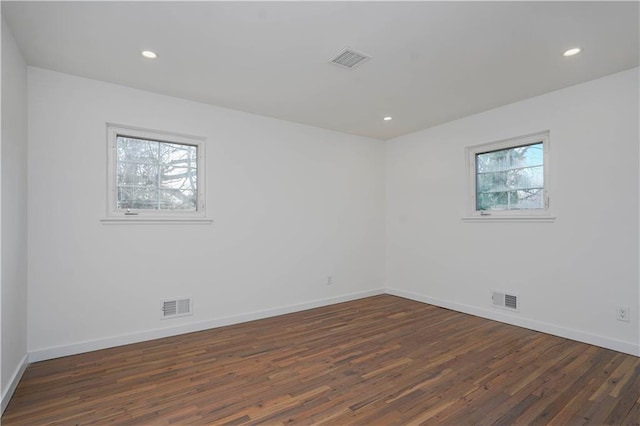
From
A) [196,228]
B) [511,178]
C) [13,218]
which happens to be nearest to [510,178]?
[511,178]

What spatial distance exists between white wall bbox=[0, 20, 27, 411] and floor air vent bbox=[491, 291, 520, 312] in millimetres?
4618

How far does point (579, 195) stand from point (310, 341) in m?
3.12

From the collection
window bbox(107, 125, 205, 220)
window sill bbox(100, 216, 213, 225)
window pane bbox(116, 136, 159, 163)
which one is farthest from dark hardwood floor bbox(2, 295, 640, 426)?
window pane bbox(116, 136, 159, 163)

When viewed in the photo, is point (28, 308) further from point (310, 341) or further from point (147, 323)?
point (310, 341)

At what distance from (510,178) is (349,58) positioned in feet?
8.59

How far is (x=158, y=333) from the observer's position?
11.2 feet

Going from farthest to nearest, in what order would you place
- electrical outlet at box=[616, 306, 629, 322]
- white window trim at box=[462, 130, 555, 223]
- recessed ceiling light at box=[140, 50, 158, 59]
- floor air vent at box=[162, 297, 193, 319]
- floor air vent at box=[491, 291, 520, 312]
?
floor air vent at box=[491, 291, 520, 312], white window trim at box=[462, 130, 555, 223], floor air vent at box=[162, 297, 193, 319], electrical outlet at box=[616, 306, 629, 322], recessed ceiling light at box=[140, 50, 158, 59]

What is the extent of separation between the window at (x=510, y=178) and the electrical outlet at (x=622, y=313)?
1.08m

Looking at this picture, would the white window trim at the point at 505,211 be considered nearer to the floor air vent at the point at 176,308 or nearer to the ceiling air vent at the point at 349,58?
the ceiling air vent at the point at 349,58

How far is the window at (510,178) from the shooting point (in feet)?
12.2

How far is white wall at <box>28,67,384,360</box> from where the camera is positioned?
2938 mm

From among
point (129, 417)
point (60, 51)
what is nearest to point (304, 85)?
point (60, 51)

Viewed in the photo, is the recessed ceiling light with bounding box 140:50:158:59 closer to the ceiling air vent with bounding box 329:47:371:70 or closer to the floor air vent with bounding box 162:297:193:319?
the ceiling air vent with bounding box 329:47:371:70

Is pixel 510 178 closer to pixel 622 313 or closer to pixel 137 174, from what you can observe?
pixel 622 313
